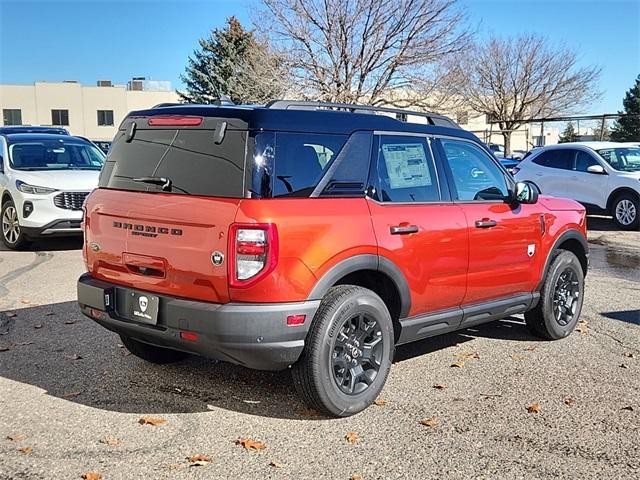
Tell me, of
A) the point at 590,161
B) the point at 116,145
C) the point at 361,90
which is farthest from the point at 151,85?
the point at 116,145

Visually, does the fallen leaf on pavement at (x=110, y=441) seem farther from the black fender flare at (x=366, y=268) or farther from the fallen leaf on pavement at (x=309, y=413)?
the black fender flare at (x=366, y=268)

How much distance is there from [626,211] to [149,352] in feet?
37.6

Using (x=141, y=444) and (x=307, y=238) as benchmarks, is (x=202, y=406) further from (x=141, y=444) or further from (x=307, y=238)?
(x=307, y=238)

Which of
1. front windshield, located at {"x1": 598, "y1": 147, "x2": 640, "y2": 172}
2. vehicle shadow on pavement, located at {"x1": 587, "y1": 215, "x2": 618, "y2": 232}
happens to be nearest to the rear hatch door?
vehicle shadow on pavement, located at {"x1": 587, "y1": 215, "x2": 618, "y2": 232}

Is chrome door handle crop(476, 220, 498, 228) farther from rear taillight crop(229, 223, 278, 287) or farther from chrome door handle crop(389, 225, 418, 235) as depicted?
rear taillight crop(229, 223, 278, 287)

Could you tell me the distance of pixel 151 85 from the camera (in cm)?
6638

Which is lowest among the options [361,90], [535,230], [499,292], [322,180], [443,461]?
[443,461]

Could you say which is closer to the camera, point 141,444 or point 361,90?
point 141,444

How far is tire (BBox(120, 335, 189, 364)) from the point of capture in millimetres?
5211

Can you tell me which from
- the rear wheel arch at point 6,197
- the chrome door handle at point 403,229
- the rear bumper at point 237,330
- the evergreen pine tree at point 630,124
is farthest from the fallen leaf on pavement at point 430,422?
the evergreen pine tree at point 630,124

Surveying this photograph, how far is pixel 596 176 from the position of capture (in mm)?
14094

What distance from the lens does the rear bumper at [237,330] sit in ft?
12.6

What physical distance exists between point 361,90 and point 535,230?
62.0ft

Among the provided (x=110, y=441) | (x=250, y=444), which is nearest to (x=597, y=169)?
(x=250, y=444)
